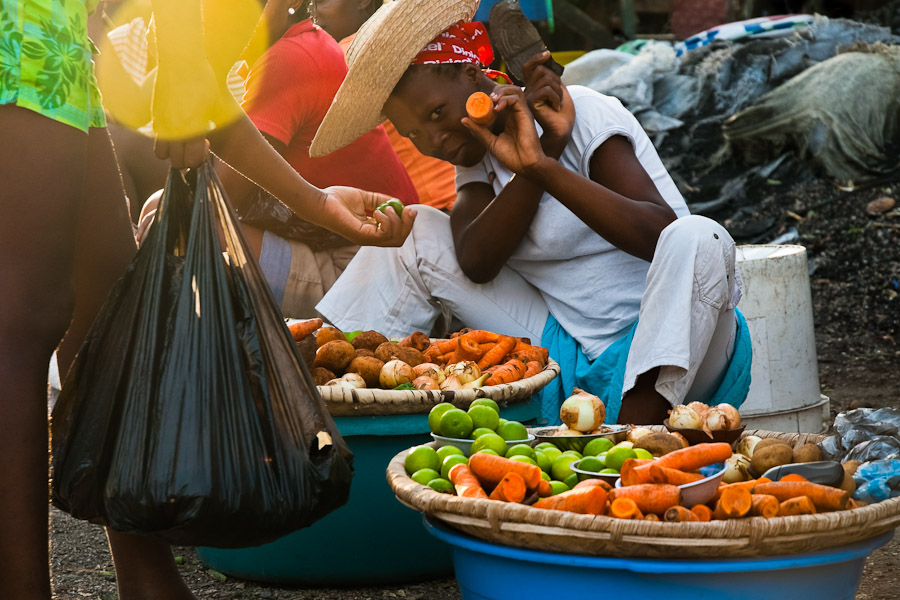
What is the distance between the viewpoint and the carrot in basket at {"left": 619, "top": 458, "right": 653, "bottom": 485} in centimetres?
163

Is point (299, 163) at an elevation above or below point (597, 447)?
above

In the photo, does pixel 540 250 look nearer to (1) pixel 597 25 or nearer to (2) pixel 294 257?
(2) pixel 294 257

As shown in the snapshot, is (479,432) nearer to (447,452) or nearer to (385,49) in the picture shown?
(447,452)

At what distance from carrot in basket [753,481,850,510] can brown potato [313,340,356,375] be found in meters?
1.23

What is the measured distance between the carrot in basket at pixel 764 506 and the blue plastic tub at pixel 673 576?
7 cm

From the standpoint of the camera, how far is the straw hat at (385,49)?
8.97ft

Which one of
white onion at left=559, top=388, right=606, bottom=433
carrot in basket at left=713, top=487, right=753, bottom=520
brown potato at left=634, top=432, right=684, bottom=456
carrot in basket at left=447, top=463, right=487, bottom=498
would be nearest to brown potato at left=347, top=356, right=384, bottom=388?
white onion at left=559, top=388, right=606, bottom=433

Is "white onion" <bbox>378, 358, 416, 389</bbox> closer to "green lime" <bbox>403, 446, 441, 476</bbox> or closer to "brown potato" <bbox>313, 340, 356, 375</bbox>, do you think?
"brown potato" <bbox>313, 340, 356, 375</bbox>

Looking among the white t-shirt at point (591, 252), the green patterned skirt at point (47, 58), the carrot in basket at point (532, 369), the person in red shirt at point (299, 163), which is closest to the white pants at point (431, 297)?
the white t-shirt at point (591, 252)

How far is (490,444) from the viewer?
1.88 meters

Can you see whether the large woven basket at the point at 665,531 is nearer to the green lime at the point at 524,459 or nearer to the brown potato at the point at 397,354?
the green lime at the point at 524,459

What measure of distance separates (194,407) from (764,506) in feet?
3.06

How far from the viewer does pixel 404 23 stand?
2738 mm

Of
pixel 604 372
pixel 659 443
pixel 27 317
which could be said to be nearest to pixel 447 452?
pixel 659 443
